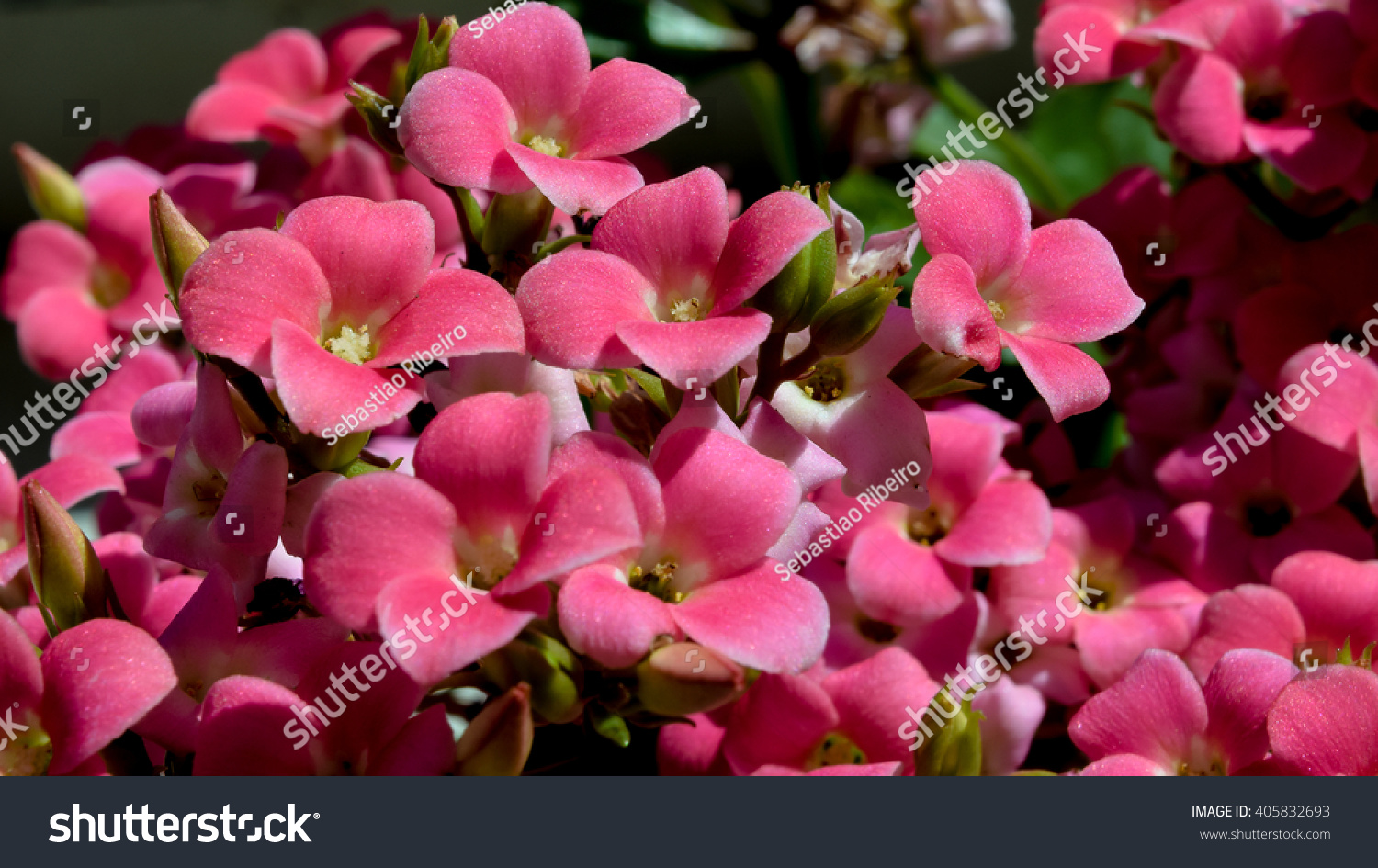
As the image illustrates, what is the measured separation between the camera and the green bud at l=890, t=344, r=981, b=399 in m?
0.32

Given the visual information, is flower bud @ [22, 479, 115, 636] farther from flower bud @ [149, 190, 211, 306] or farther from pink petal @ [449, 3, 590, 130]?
pink petal @ [449, 3, 590, 130]

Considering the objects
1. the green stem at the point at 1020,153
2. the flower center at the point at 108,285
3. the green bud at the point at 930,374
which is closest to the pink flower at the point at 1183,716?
the green bud at the point at 930,374

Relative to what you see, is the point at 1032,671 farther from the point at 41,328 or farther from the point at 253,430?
the point at 41,328

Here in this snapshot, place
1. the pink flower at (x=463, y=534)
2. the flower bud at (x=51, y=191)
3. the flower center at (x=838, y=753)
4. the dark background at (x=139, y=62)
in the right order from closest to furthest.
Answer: the pink flower at (x=463, y=534), the flower center at (x=838, y=753), the flower bud at (x=51, y=191), the dark background at (x=139, y=62)

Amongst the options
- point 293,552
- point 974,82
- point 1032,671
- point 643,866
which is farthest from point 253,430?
point 974,82

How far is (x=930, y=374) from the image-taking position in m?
0.33

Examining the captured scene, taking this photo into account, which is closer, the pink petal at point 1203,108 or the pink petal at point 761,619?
the pink petal at point 761,619

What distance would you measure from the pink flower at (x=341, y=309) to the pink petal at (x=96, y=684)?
0.07m

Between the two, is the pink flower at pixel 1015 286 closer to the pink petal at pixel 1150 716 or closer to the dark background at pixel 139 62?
the pink petal at pixel 1150 716

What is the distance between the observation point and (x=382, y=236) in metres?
0.31

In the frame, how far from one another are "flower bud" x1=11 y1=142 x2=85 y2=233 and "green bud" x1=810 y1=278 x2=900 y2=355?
0.39 meters

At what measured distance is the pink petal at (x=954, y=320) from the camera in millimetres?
281

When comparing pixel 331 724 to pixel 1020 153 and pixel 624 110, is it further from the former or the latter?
pixel 1020 153

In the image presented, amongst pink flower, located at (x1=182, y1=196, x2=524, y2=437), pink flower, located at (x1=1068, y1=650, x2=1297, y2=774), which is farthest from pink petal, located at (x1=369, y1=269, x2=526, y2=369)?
pink flower, located at (x1=1068, y1=650, x2=1297, y2=774)
